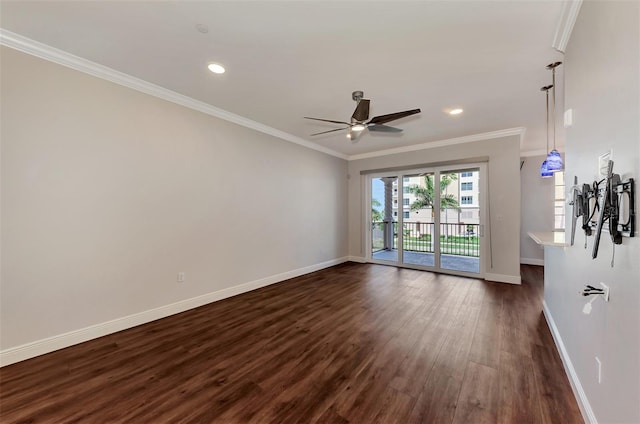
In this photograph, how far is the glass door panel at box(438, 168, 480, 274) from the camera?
16.8 ft

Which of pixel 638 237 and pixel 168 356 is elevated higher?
pixel 638 237

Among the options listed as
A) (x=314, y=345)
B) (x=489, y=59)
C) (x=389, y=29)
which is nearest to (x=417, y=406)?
(x=314, y=345)

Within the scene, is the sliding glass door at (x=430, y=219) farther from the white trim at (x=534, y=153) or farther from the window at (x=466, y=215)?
the white trim at (x=534, y=153)

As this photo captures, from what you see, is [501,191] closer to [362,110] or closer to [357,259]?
[357,259]

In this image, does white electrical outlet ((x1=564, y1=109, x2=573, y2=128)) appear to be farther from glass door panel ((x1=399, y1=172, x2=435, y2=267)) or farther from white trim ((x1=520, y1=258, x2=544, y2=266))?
white trim ((x1=520, y1=258, x2=544, y2=266))

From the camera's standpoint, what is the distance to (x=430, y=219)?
5.62 meters

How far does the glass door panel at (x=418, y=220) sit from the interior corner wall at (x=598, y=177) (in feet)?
11.4

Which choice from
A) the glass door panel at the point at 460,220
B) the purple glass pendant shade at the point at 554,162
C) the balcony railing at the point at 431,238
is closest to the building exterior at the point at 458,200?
the glass door panel at the point at 460,220

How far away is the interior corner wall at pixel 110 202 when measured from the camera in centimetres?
226

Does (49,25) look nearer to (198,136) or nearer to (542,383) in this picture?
(198,136)

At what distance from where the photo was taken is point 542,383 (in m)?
1.93

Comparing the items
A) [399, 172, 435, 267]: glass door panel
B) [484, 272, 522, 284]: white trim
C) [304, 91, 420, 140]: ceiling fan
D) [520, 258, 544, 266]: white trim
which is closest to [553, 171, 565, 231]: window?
[520, 258, 544, 266]: white trim

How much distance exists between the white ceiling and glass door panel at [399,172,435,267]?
229 centimetres

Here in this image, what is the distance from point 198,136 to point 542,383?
444 cm
